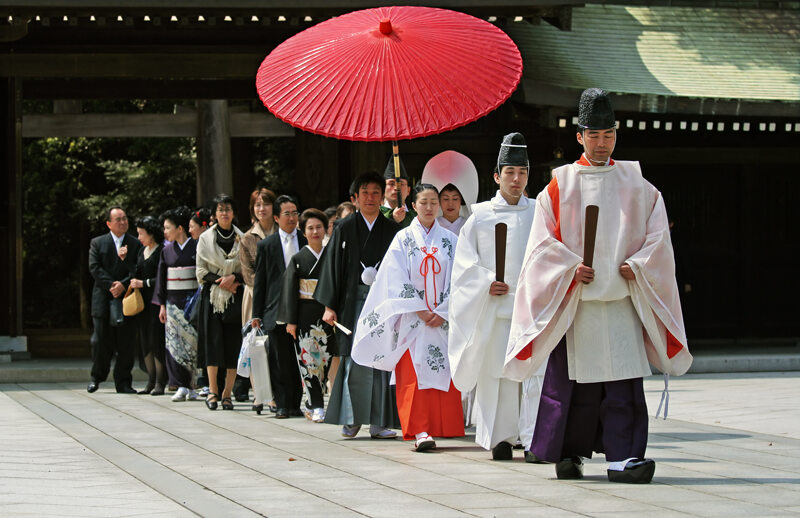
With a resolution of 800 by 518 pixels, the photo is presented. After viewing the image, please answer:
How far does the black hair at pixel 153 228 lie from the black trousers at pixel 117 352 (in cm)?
89

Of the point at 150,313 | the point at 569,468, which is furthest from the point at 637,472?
the point at 150,313

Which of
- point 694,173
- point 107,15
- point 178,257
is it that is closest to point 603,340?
point 178,257

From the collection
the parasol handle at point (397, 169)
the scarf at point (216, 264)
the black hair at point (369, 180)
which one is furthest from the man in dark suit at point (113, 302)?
the parasol handle at point (397, 169)

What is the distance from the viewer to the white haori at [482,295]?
7.32m

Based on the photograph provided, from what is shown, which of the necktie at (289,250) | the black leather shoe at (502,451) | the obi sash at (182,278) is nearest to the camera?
the black leather shoe at (502,451)

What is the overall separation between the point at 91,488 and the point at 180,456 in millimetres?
1244

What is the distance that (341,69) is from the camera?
24.8 ft

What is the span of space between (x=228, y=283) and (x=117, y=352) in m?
2.10

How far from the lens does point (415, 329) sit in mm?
7957

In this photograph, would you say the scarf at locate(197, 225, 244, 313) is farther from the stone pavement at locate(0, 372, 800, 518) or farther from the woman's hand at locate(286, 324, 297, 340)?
the woman's hand at locate(286, 324, 297, 340)

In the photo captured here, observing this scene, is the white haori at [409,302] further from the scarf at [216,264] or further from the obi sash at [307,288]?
the scarf at [216,264]

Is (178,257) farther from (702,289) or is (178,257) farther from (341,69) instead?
(702,289)

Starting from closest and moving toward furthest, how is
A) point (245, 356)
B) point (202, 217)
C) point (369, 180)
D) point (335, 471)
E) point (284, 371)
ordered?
point (335, 471)
point (369, 180)
point (284, 371)
point (245, 356)
point (202, 217)

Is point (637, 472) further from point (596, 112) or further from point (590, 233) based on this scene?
point (596, 112)
